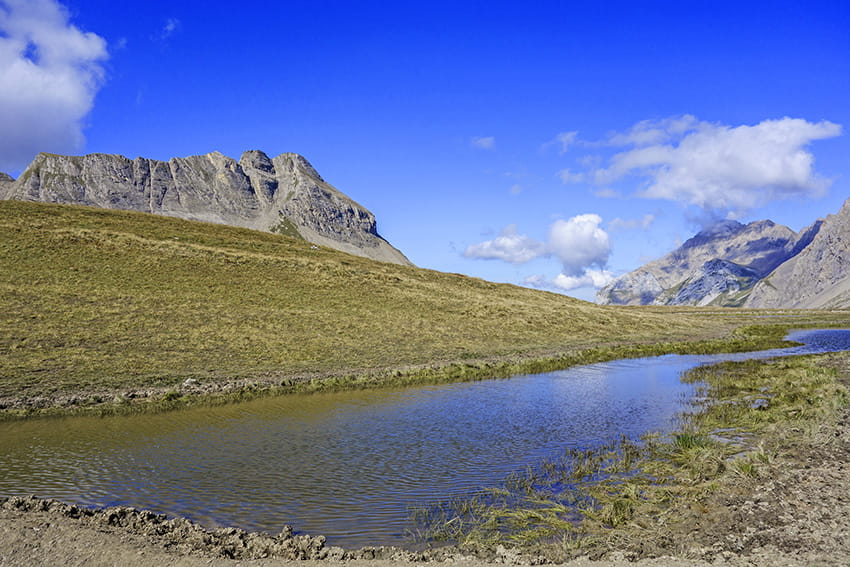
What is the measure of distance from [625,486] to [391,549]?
290 inches

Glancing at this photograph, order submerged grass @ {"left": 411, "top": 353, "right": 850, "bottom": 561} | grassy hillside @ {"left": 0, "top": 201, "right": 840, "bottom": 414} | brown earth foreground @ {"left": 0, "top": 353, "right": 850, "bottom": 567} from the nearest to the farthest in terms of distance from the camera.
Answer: brown earth foreground @ {"left": 0, "top": 353, "right": 850, "bottom": 567} < submerged grass @ {"left": 411, "top": 353, "right": 850, "bottom": 561} < grassy hillside @ {"left": 0, "top": 201, "right": 840, "bottom": 414}

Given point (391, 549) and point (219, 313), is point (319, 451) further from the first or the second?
point (219, 313)

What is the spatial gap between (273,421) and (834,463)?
2143 centimetres

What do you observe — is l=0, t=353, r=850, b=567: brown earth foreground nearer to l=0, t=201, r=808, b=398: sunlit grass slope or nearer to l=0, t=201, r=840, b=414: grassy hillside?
l=0, t=201, r=840, b=414: grassy hillside

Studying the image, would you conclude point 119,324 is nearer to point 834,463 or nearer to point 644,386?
point 644,386

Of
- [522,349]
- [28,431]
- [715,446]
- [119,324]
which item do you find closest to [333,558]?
[715,446]

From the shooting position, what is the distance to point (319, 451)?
19.9 m

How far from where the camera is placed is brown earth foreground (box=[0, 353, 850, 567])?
10694mm

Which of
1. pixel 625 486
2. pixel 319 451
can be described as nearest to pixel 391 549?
pixel 625 486

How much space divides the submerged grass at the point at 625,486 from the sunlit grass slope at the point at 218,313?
2469cm

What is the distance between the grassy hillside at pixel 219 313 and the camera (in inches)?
1462

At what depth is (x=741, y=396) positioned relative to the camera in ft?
98.9

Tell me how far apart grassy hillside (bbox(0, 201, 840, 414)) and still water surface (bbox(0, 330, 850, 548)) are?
395 inches

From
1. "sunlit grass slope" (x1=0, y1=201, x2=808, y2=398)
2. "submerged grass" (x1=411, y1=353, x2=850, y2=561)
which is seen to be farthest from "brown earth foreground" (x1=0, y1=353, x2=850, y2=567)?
"sunlit grass slope" (x1=0, y1=201, x2=808, y2=398)
